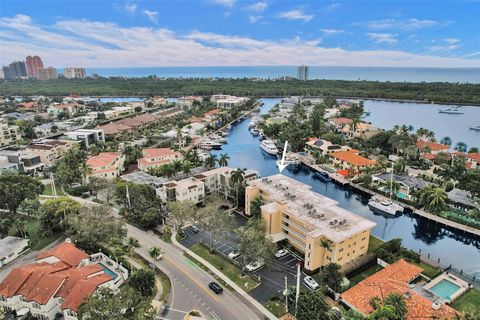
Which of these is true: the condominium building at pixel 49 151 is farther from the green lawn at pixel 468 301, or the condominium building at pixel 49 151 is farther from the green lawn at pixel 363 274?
the green lawn at pixel 468 301

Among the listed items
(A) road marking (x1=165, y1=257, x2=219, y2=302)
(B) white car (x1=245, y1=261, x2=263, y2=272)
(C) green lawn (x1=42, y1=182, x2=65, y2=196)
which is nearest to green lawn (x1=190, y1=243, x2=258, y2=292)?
(B) white car (x1=245, y1=261, x2=263, y2=272)

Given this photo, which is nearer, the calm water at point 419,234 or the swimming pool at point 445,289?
the swimming pool at point 445,289

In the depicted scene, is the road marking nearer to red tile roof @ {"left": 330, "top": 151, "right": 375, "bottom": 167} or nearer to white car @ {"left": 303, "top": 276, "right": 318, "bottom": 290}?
white car @ {"left": 303, "top": 276, "right": 318, "bottom": 290}

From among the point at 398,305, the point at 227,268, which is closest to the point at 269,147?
the point at 227,268

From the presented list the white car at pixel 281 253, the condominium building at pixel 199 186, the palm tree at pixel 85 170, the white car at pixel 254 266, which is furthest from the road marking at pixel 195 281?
the palm tree at pixel 85 170

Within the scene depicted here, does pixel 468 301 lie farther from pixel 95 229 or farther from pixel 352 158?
pixel 352 158

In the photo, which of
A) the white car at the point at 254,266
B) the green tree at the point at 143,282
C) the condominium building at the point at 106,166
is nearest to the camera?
the green tree at the point at 143,282
